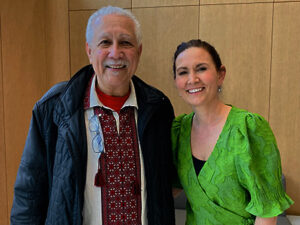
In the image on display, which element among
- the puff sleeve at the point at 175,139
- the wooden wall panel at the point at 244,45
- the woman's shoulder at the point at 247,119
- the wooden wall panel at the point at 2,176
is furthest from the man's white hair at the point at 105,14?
the wooden wall panel at the point at 244,45

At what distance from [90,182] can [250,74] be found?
239cm

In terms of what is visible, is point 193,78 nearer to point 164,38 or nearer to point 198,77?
point 198,77

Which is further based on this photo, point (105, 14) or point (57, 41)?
point (57, 41)

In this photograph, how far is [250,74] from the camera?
10.3ft

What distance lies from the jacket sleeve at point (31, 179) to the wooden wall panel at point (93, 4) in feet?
7.62

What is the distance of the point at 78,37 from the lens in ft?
11.5

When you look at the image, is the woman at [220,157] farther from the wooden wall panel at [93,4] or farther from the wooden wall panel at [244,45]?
the wooden wall panel at [93,4]

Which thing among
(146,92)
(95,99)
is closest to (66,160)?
(95,99)

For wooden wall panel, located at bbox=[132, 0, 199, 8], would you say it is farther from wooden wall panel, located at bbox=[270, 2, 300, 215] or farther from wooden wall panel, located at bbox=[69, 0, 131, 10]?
wooden wall panel, located at bbox=[270, 2, 300, 215]

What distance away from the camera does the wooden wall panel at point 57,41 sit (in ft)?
11.4

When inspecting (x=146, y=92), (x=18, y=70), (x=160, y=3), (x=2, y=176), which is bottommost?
(x=2, y=176)

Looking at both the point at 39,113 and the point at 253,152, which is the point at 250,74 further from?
the point at 39,113

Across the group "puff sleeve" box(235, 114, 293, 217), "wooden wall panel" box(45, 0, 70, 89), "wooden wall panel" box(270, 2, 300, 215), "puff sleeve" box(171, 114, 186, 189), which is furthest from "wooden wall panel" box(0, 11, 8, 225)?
"wooden wall panel" box(270, 2, 300, 215)

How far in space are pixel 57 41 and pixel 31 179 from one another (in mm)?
2488
